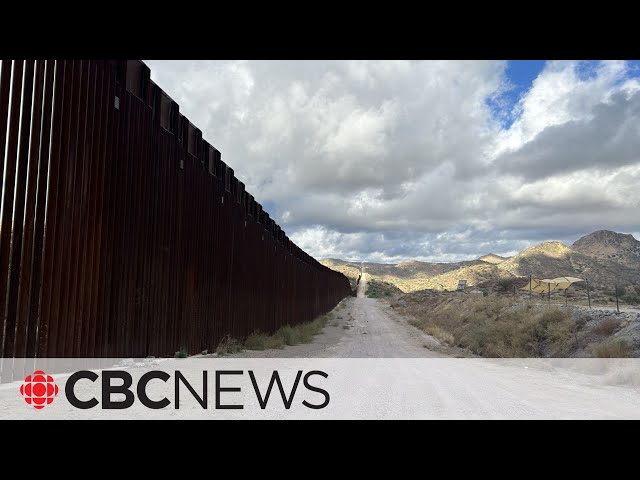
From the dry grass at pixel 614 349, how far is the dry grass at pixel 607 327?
1.73 metres

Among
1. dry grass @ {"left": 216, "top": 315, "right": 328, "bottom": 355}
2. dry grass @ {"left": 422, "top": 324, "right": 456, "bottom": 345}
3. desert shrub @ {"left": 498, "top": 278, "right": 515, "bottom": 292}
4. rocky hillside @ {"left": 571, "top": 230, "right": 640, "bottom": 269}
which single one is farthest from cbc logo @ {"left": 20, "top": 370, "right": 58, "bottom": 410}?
rocky hillside @ {"left": 571, "top": 230, "right": 640, "bottom": 269}

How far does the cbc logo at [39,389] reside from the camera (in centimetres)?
551

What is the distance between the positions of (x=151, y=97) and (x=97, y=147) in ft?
7.70

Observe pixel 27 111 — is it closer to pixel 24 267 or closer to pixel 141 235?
pixel 24 267

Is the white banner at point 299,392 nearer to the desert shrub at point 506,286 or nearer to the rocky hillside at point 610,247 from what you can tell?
the desert shrub at point 506,286

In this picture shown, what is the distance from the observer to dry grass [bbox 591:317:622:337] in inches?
568

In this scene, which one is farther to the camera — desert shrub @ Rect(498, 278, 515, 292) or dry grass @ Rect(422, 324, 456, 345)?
desert shrub @ Rect(498, 278, 515, 292)

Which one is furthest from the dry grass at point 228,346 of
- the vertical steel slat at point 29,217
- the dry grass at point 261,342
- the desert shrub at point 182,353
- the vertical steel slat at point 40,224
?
the vertical steel slat at point 29,217

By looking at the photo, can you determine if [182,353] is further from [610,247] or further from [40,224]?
[610,247]

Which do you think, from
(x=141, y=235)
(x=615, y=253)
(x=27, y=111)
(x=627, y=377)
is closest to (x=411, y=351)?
(x=627, y=377)

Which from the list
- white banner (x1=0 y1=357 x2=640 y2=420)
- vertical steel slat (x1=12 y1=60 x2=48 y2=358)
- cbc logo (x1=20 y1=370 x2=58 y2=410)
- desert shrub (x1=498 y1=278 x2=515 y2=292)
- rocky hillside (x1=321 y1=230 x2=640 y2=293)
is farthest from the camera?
rocky hillside (x1=321 y1=230 x2=640 y2=293)

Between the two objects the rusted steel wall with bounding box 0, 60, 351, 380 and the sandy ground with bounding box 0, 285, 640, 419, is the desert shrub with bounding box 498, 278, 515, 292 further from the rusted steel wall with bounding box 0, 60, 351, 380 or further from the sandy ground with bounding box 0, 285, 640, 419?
the rusted steel wall with bounding box 0, 60, 351, 380

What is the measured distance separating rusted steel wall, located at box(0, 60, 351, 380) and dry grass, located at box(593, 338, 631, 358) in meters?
10.4

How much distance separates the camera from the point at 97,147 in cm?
734
